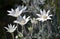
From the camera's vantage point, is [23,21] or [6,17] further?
[6,17]

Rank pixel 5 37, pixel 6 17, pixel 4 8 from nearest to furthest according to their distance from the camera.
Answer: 1. pixel 5 37
2. pixel 6 17
3. pixel 4 8

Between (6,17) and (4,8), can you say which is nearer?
(6,17)

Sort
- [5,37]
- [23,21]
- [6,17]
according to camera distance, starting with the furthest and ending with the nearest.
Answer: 1. [6,17]
2. [5,37]
3. [23,21]

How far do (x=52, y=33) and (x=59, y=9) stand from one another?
186 millimetres

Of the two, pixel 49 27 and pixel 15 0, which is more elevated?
pixel 15 0

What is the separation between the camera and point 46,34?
126 centimetres

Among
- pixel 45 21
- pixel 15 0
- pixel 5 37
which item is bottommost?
pixel 5 37

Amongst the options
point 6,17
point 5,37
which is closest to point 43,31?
point 5,37

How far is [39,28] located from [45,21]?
67 mm

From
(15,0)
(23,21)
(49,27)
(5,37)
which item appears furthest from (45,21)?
(15,0)

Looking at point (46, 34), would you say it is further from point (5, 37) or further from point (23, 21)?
point (5, 37)

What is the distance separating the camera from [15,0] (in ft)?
5.63

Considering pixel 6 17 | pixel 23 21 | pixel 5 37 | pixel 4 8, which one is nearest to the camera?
pixel 23 21

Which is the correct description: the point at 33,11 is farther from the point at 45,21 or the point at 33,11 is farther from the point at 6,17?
the point at 6,17
